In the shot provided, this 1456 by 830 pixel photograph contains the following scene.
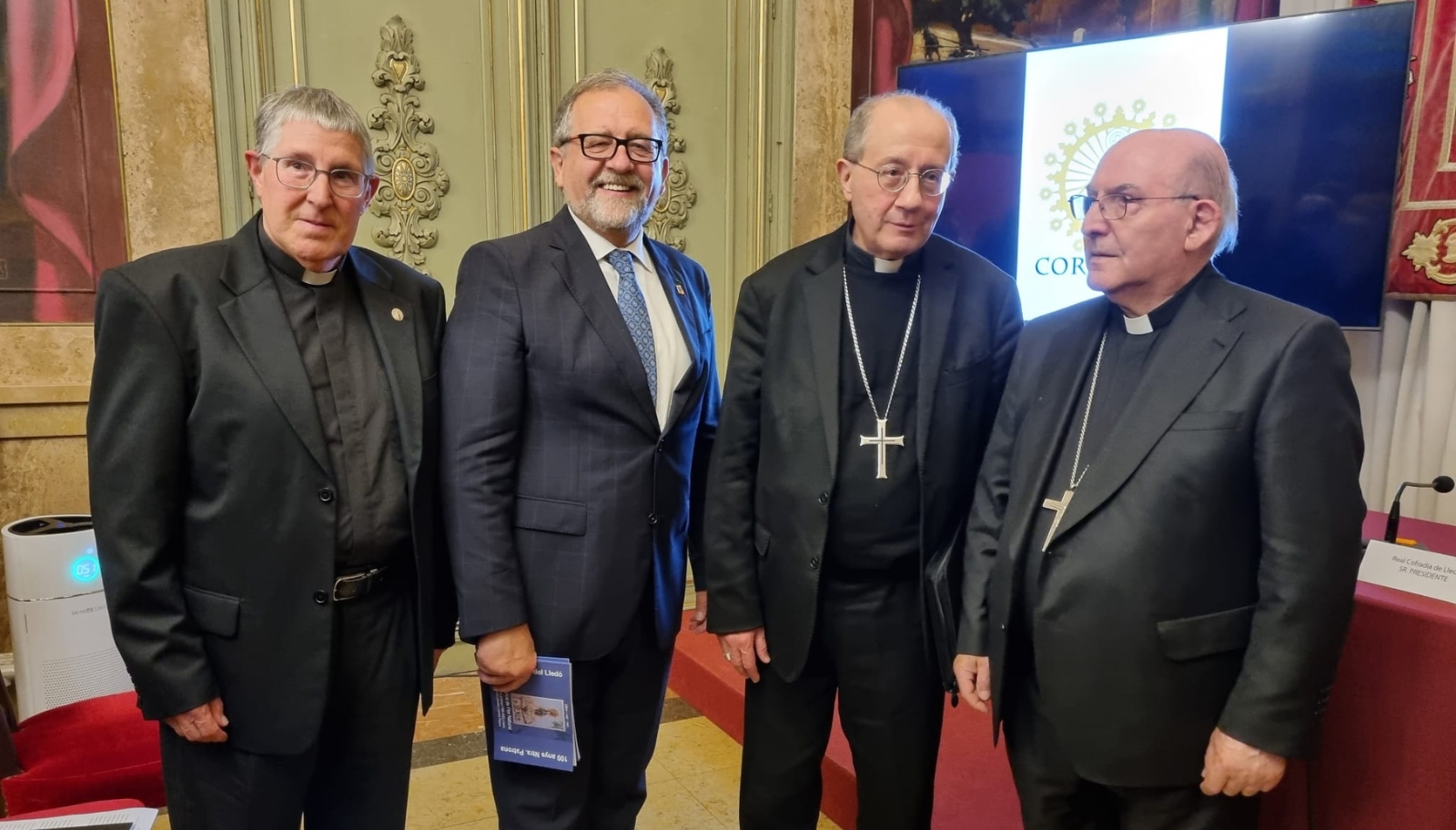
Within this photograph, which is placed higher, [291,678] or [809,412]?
[809,412]

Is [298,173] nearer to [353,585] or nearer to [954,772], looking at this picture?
[353,585]

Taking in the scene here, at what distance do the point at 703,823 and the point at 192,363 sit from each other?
6.30 ft

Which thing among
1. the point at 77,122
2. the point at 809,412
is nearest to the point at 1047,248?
the point at 809,412

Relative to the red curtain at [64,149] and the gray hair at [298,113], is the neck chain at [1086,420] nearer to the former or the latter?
the gray hair at [298,113]

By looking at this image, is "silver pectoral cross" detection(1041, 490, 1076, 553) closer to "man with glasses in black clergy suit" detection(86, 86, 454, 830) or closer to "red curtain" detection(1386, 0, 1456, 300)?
"man with glasses in black clergy suit" detection(86, 86, 454, 830)

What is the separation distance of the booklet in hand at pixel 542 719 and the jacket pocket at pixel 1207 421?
116 cm

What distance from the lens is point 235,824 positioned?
1.57 m

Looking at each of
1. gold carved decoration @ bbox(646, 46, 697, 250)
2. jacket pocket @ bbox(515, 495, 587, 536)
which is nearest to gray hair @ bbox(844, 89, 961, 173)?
jacket pocket @ bbox(515, 495, 587, 536)

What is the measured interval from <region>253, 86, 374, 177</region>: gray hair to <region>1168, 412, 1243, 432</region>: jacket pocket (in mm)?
1438

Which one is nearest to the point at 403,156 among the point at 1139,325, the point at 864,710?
the point at 864,710

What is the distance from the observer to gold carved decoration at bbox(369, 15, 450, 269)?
346cm

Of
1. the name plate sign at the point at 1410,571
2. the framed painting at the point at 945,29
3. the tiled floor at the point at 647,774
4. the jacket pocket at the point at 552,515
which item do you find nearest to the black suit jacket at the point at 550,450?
the jacket pocket at the point at 552,515

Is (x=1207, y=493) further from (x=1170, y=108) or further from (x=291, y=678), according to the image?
(x=1170, y=108)

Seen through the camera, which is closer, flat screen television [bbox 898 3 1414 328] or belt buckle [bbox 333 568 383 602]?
belt buckle [bbox 333 568 383 602]
